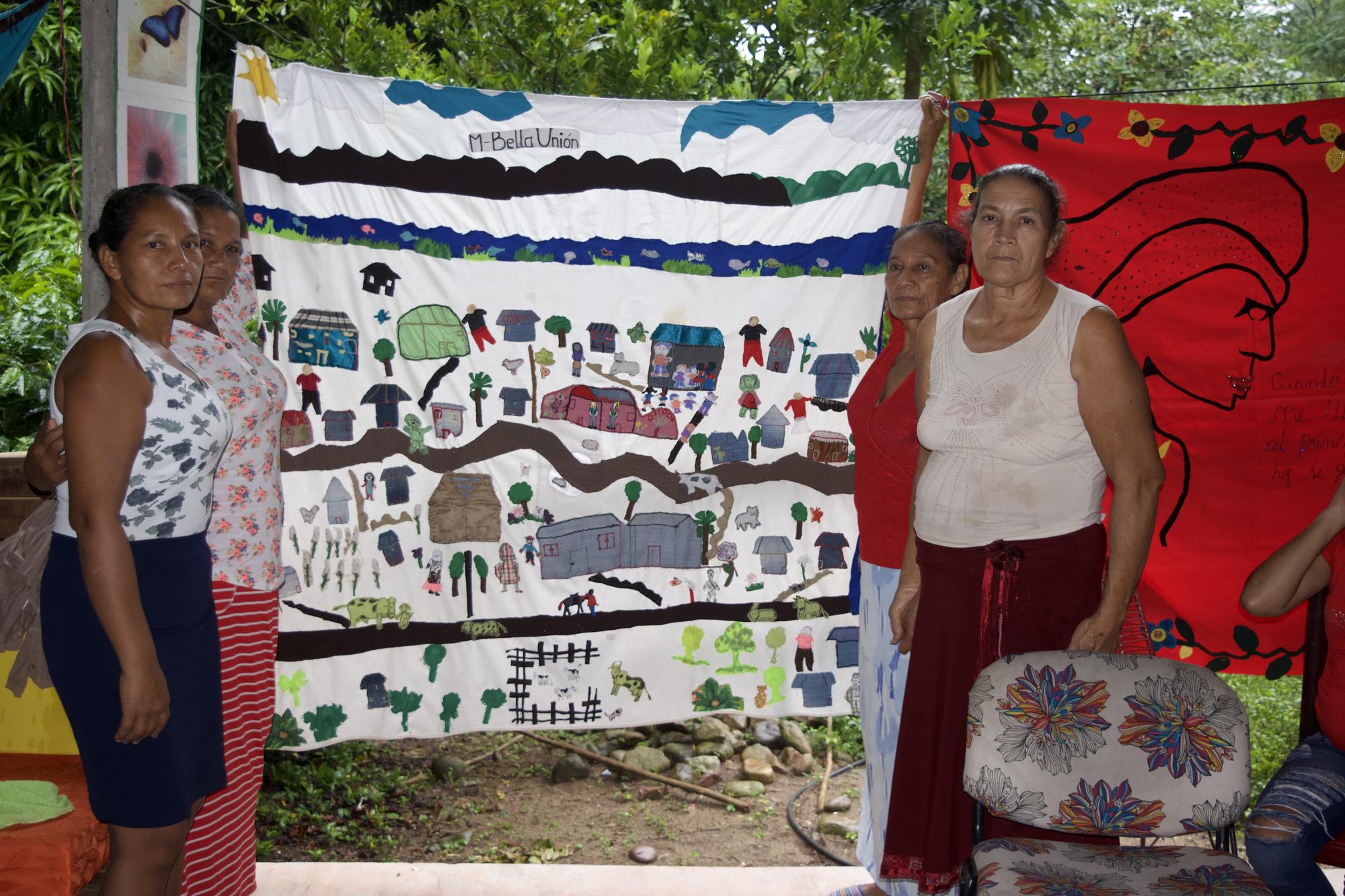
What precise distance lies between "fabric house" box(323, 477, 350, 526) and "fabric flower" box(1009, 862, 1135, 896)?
7.15 ft

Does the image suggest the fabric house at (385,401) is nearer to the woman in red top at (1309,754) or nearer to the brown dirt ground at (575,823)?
the brown dirt ground at (575,823)

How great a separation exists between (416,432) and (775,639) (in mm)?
1344

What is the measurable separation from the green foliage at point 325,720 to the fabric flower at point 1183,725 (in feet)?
7.52

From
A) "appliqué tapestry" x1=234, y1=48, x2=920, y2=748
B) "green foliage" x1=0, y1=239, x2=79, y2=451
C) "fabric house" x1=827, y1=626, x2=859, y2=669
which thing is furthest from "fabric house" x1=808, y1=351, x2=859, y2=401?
"green foliage" x1=0, y1=239, x2=79, y2=451

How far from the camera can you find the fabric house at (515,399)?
333cm

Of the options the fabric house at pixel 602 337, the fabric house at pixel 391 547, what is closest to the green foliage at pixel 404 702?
the fabric house at pixel 391 547

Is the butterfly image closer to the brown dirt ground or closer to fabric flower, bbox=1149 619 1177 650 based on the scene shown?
the brown dirt ground

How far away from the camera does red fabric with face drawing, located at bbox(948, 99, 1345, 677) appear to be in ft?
10.5

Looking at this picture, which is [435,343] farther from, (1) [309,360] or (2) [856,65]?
(2) [856,65]

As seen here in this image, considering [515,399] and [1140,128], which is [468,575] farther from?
[1140,128]

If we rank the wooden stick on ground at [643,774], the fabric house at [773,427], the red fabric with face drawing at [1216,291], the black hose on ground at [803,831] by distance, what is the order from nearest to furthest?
the red fabric with face drawing at [1216,291] → the fabric house at [773,427] → the black hose on ground at [803,831] → the wooden stick on ground at [643,774]

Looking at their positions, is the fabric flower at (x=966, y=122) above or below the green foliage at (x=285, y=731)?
above

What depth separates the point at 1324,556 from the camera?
7.76 ft

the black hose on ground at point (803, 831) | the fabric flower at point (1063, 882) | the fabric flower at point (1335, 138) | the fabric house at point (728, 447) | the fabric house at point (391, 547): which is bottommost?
the black hose on ground at point (803, 831)
